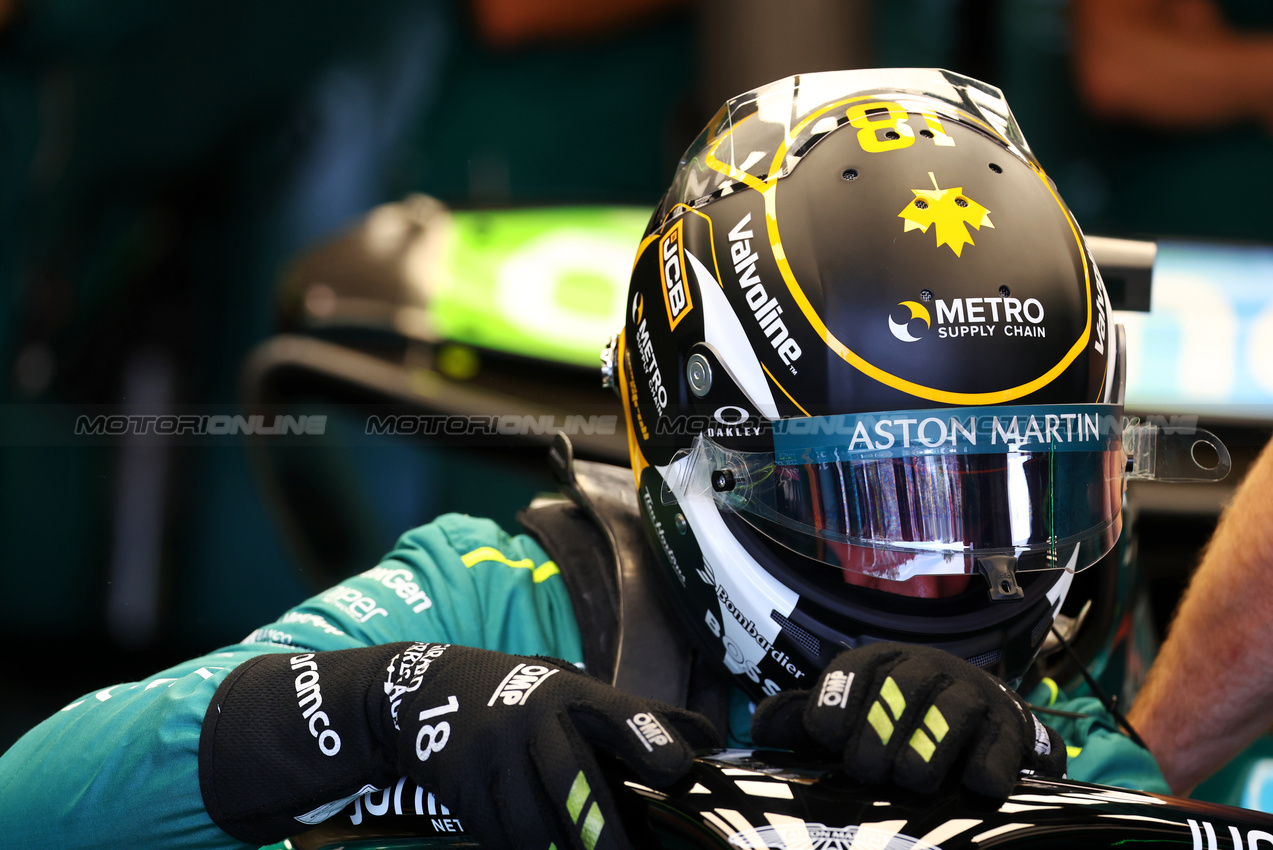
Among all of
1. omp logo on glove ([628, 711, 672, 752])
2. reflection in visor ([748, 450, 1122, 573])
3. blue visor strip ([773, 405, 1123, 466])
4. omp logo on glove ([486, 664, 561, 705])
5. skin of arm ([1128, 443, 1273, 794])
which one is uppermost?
blue visor strip ([773, 405, 1123, 466])

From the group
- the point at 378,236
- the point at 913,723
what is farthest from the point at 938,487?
the point at 378,236

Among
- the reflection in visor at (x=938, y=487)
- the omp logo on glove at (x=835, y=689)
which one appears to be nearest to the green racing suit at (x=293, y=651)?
the reflection in visor at (x=938, y=487)

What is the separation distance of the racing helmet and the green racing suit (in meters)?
0.15

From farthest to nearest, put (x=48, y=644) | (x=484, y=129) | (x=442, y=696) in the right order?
(x=484, y=129), (x=48, y=644), (x=442, y=696)

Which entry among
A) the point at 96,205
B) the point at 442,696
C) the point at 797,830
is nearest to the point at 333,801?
the point at 442,696

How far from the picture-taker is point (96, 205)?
3.03m

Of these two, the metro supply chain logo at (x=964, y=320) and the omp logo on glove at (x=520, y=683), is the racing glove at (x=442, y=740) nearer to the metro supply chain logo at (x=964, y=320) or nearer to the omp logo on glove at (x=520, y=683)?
the omp logo on glove at (x=520, y=683)

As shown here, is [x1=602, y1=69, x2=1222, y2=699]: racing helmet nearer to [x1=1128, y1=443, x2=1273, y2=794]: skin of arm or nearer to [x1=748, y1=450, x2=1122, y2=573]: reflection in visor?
[x1=748, y1=450, x2=1122, y2=573]: reflection in visor

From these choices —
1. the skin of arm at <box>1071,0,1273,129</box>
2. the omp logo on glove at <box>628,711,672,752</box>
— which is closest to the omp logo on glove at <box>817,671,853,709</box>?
the omp logo on glove at <box>628,711,672,752</box>

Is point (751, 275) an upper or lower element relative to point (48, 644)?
upper

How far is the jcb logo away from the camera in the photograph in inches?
36.2

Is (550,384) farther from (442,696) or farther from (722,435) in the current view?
(442,696)

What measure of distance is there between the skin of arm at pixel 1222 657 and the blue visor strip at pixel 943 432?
0.48 m

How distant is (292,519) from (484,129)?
6.10 feet
